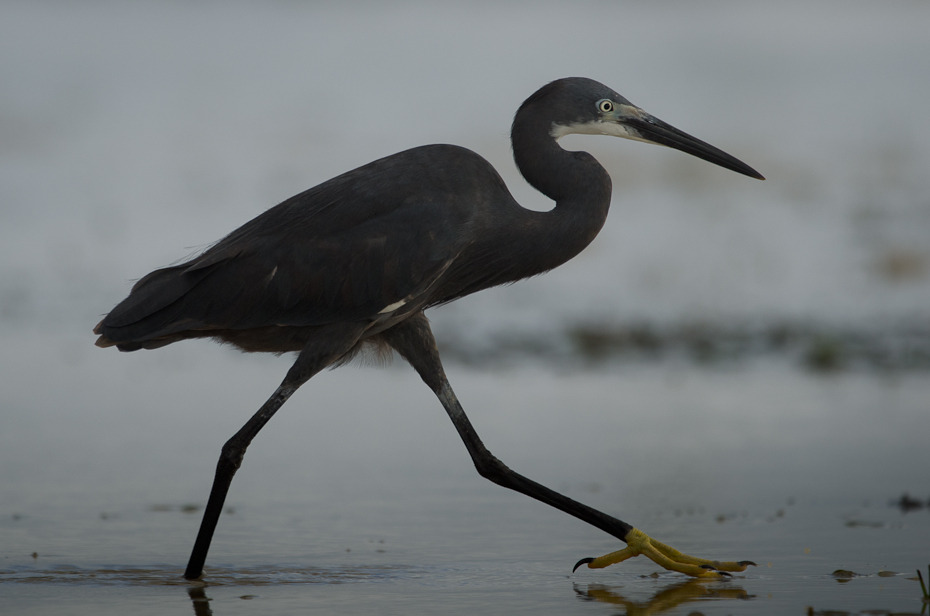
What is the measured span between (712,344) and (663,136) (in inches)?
405

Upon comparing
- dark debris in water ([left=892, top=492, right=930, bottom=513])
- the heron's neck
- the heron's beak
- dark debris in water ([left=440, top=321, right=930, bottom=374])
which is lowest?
dark debris in water ([left=892, top=492, right=930, bottom=513])

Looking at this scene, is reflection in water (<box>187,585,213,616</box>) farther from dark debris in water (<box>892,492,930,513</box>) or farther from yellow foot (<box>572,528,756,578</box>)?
dark debris in water (<box>892,492,930,513</box>)

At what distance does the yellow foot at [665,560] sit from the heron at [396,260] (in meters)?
0.01

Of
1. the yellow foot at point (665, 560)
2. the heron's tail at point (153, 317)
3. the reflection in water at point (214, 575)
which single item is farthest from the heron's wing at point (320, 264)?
the yellow foot at point (665, 560)

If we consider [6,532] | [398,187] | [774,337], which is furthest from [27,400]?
[774,337]

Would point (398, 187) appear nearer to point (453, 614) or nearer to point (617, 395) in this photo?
point (453, 614)

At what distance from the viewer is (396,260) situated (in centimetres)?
609

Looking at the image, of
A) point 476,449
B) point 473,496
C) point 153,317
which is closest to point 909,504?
point 473,496

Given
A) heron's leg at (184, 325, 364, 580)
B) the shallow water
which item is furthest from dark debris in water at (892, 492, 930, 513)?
heron's leg at (184, 325, 364, 580)

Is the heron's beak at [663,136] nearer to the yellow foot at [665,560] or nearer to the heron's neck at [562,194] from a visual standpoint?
the heron's neck at [562,194]

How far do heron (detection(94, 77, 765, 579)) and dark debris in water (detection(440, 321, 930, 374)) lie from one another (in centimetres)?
821

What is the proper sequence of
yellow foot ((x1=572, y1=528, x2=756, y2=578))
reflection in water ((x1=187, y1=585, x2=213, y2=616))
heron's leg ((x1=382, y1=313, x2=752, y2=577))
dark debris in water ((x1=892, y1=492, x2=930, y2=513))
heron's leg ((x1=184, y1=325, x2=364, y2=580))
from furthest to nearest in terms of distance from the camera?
dark debris in water ((x1=892, y1=492, x2=930, y2=513))
heron's leg ((x1=382, y1=313, x2=752, y2=577))
heron's leg ((x1=184, y1=325, x2=364, y2=580))
yellow foot ((x1=572, y1=528, x2=756, y2=578))
reflection in water ((x1=187, y1=585, x2=213, y2=616))

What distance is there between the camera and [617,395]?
12.5 meters

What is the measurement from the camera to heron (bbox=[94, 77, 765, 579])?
6094 mm
